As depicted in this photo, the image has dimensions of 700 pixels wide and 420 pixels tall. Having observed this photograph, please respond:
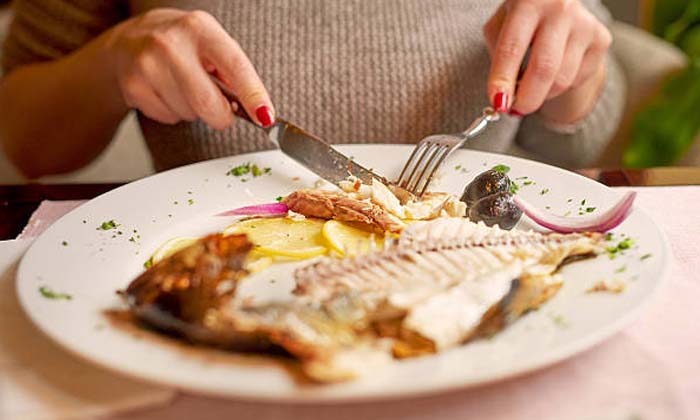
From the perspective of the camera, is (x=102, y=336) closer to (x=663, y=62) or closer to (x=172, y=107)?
(x=172, y=107)

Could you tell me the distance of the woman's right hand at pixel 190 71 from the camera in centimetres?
122

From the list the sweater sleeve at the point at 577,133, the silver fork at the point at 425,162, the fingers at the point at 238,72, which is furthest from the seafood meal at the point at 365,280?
the sweater sleeve at the point at 577,133

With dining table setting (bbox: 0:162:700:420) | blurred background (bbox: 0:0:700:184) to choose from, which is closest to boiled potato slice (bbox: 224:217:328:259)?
dining table setting (bbox: 0:162:700:420)

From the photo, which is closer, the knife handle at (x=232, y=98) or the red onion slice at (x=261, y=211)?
the red onion slice at (x=261, y=211)

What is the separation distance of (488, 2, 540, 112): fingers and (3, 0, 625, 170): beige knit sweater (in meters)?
0.22

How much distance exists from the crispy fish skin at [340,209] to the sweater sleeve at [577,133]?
827 mm

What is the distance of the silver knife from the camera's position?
1165mm

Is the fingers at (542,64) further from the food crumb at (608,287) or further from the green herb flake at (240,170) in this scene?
the food crumb at (608,287)

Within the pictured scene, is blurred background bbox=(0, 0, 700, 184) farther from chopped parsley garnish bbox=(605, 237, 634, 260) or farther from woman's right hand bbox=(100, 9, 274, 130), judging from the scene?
chopped parsley garnish bbox=(605, 237, 634, 260)

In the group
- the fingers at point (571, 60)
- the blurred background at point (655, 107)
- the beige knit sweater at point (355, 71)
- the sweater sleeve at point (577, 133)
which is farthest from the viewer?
the blurred background at point (655, 107)

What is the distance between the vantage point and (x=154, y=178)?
1153mm

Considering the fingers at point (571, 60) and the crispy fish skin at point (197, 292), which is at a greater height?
the crispy fish skin at point (197, 292)

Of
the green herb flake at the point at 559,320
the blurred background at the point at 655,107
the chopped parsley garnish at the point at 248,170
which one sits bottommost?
the blurred background at the point at 655,107

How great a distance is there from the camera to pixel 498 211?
98cm
